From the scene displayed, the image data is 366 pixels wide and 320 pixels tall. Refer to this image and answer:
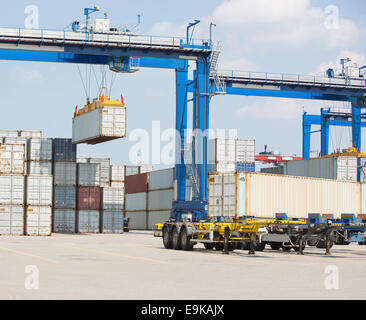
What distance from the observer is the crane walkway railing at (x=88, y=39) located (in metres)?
41.2

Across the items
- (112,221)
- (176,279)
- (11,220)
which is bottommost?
(112,221)

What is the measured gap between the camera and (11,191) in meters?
42.0

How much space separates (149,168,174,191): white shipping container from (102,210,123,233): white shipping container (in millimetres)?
9778

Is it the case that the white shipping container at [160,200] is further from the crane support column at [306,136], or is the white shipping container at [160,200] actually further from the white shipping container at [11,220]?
the crane support column at [306,136]

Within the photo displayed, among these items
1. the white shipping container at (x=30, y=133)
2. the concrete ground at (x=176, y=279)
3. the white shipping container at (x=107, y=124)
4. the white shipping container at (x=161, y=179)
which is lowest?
the concrete ground at (x=176, y=279)

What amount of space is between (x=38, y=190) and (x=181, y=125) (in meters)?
11.5

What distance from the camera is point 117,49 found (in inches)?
→ 1714

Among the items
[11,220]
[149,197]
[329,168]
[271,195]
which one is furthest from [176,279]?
[149,197]

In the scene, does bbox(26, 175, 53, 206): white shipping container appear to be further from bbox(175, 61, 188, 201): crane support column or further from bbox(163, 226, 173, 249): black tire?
bbox(163, 226, 173, 249): black tire

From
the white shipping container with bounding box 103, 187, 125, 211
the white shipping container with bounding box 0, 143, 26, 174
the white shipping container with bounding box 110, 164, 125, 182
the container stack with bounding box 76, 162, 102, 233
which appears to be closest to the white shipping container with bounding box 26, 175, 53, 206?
the white shipping container with bounding box 0, 143, 26, 174

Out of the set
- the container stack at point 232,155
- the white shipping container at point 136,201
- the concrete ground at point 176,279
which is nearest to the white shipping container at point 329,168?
the container stack at point 232,155

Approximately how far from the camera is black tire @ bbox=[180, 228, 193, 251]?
2533cm

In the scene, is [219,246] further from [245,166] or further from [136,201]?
[136,201]
